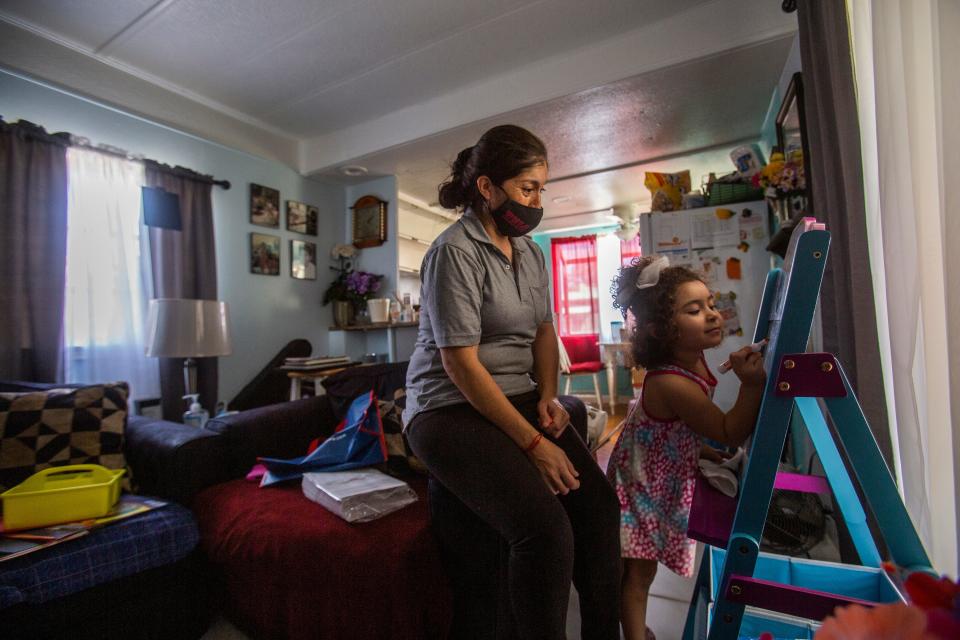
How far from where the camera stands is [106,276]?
256 centimetres

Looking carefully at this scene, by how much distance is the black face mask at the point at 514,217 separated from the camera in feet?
3.55

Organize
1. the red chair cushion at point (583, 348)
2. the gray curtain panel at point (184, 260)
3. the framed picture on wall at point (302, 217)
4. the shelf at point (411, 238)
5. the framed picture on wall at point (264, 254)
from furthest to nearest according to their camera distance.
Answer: the red chair cushion at point (583, 348) → the shelf at point (411, 238) → the framed picture on wall at point (302, 217) → the framed picture on wall at point (264, 254) → the gray curtain panel at point (184, 260)

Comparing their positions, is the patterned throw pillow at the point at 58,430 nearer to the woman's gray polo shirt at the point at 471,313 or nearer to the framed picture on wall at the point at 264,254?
the woman's gray polo shirt at the point at 471,313

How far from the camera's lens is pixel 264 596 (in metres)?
1.26

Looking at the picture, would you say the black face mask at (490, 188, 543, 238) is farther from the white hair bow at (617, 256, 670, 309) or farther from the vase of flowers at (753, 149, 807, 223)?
the vase of flowers at (753, 149, 807, 223)

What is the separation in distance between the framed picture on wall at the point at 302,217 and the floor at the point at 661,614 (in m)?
2.90

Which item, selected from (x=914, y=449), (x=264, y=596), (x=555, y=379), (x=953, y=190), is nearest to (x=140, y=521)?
(x=264, y=596)

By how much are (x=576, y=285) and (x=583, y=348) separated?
3.83 feet

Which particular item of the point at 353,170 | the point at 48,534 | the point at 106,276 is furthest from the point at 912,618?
the point at 353,170

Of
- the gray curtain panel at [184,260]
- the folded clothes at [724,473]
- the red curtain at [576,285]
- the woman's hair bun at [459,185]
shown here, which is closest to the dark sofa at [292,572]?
the folded clothes at [724,473]

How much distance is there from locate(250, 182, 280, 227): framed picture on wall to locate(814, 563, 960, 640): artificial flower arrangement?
375 centimetres

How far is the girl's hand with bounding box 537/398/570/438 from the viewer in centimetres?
106

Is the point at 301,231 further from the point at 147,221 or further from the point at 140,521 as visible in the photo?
the point at 140,521

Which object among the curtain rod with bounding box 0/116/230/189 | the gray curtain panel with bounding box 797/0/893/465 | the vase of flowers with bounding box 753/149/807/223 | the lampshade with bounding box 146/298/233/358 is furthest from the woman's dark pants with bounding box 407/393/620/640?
the curtain rod with bounding box 0/116/230/189
